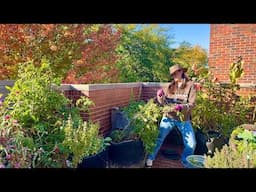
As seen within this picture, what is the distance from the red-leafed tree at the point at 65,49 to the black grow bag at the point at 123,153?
5.76 ft

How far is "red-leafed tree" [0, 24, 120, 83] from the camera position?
3.98 m

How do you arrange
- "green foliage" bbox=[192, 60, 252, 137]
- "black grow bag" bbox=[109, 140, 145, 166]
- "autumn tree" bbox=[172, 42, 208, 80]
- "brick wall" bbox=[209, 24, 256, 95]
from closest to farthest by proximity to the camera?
"black grow bag" bbox=[109, 140, 145, 166] → "green foliage" bbox=[192, 60, 252, 137] → "brick wall" bbox=[209, 24, 256, 95] → "autumn tree" bbox=[172, 42, 208, 80]

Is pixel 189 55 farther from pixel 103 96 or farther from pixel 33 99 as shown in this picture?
pixel 33 99

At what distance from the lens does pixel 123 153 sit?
289 centimetres

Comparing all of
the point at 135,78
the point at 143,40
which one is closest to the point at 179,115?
the point at 135,78

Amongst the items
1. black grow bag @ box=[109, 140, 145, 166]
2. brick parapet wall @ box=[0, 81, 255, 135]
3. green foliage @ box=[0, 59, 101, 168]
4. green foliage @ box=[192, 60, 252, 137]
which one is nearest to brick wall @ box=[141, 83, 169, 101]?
brick parapet wall @ box=[0, 81, 255, 135]

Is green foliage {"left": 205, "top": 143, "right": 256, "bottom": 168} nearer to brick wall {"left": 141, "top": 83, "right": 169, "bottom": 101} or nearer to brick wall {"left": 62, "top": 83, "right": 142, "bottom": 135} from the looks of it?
brick wall {"left": 62, "top": 83, "right": 142, "bottom": 135}

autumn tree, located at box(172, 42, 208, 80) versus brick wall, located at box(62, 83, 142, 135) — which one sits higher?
autumn tree, located at box(172, 42, 208, 80)

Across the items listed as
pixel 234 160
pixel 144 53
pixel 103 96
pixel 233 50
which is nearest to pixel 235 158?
pixel 234 160

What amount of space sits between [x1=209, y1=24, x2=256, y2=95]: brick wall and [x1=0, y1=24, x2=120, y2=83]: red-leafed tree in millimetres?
1730

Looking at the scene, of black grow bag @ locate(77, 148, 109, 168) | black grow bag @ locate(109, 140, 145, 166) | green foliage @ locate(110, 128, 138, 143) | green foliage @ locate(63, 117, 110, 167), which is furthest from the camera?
green foliage @ locate(110, 128, 138, 143)
